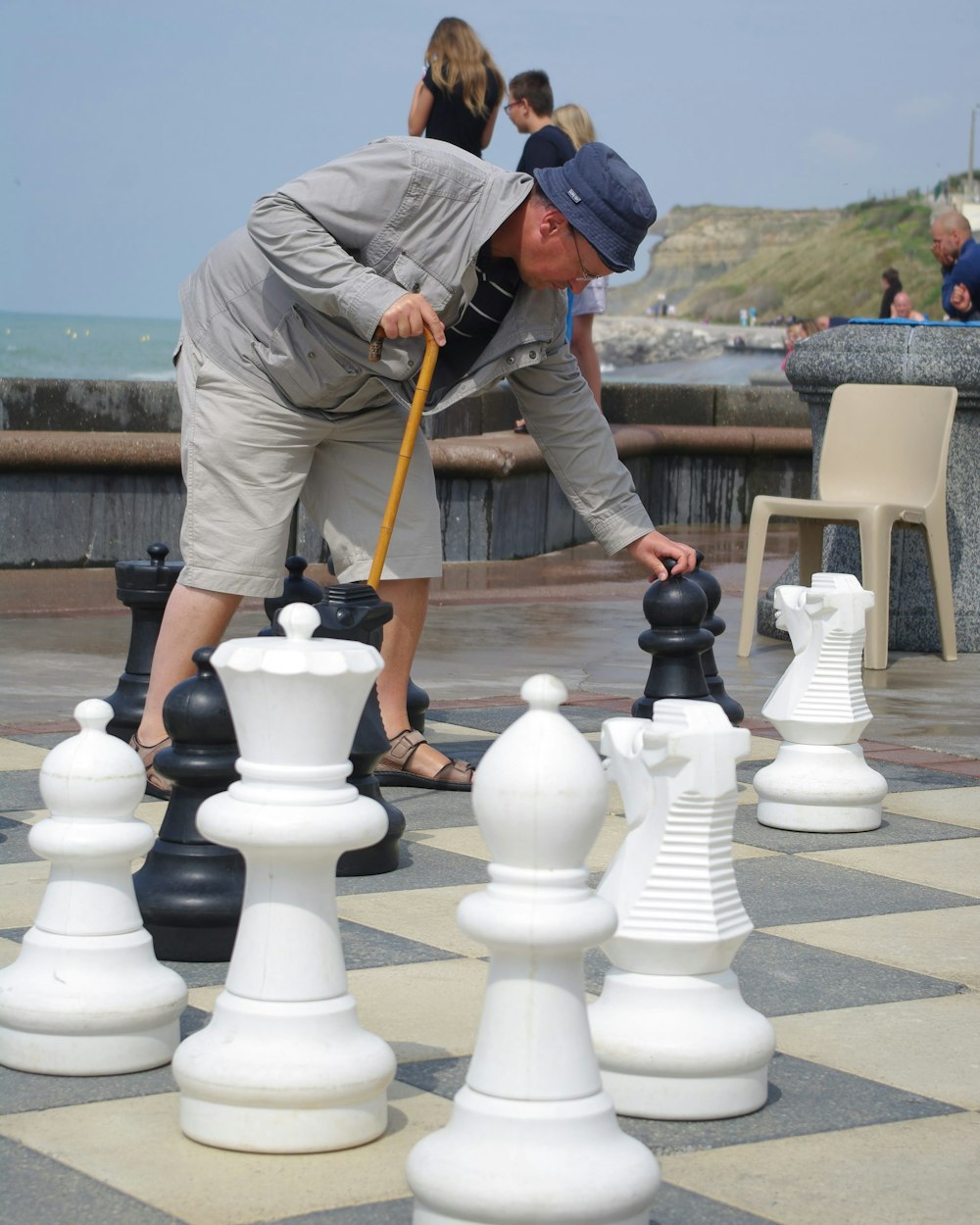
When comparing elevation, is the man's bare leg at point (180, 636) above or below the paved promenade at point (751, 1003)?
above

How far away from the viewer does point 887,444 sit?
698cm

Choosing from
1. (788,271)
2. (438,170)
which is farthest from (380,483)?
(788,271)

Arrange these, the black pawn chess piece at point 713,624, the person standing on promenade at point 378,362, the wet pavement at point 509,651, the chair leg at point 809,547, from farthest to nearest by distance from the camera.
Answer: the chair leg at point 809,547
the wet pavement at point 509,651
the black pawn chess piece at point 713,624
the person standing on promenade at point 378,362

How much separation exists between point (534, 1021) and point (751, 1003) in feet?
3.10

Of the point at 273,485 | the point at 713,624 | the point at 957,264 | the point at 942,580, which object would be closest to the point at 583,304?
the point at 957,264

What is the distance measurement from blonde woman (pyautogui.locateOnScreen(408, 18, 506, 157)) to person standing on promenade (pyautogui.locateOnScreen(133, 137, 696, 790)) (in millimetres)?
4560

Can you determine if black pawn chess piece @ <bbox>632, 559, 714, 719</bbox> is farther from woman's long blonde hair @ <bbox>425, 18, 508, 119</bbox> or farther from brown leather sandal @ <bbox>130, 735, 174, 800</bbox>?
woman's long blonde hair @ <bbox>425, 18, 508, 119</bbox>

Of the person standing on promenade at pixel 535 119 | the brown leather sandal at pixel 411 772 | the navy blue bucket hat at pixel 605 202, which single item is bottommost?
the brown leather sandal at pixel 411 772

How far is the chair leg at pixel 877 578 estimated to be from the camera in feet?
21.5

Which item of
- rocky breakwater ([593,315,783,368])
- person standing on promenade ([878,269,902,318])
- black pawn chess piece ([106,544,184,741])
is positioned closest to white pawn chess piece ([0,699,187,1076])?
black pawn chess piece ([106,544,184,741])

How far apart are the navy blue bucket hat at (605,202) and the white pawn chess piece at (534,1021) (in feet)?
6.52

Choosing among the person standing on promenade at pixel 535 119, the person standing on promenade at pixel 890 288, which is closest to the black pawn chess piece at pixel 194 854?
the person standing on promenade at pixel 535 119

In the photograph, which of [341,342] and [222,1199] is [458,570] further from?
[222,1199]

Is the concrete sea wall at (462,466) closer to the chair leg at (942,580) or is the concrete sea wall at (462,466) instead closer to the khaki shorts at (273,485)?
the chair leg at (942,580)
